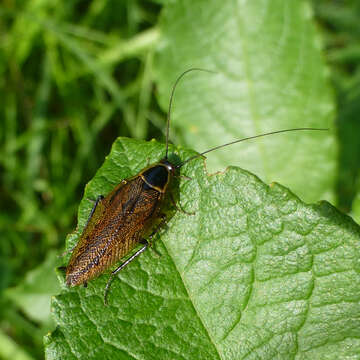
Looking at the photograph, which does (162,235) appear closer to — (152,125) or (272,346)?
(272,346)

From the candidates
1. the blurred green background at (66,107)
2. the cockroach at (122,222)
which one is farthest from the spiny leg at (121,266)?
the blurred green background at (66,107)

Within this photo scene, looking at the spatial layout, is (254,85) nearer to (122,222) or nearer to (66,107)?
(122,222)

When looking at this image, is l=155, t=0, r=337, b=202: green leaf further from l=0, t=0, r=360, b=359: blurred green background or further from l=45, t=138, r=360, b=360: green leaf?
l=45, t=138, r=360, b=360: green leaf

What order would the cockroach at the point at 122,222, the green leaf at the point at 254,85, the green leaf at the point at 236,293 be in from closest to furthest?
the green leaf at the point at 236,293 < the cockroach at the point at 122,222 < the green leaf at the point at 254,85

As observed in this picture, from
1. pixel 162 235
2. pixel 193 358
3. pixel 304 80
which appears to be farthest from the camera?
pixel 304 80

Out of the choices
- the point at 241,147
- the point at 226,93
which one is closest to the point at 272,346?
the point at 241,147

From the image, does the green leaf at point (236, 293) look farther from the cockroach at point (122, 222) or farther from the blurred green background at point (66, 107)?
the blurred green background at point (66, 107)
